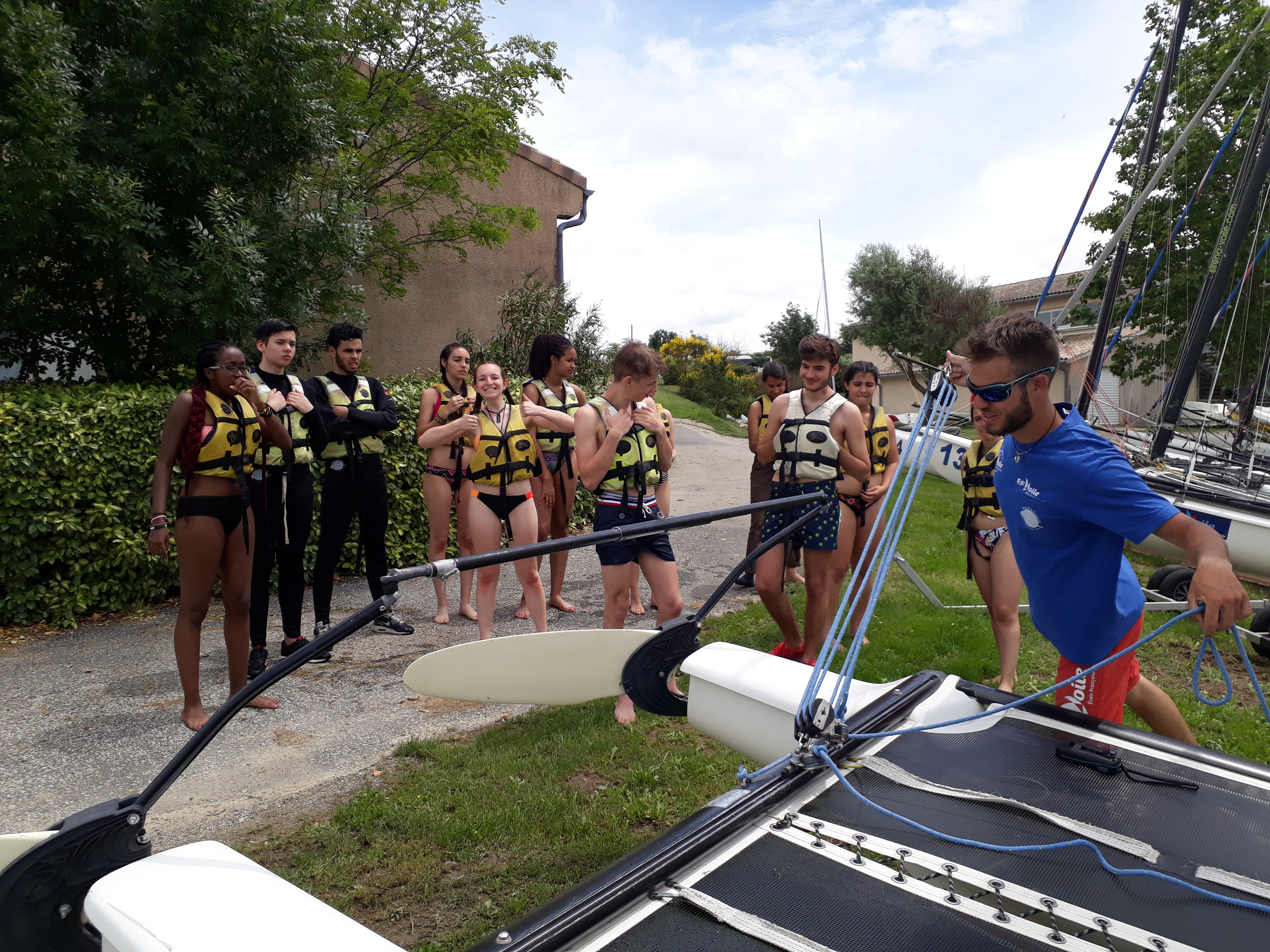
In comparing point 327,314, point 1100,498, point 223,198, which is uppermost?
point 223,198

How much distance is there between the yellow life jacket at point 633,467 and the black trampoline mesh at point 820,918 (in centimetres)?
288

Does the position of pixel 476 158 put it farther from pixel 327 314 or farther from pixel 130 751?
pixel 130 751

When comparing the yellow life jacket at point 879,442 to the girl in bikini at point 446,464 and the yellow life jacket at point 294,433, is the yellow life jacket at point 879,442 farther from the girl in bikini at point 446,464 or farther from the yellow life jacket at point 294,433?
the yellow life jacket at point 294,433

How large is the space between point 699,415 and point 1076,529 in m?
22.9

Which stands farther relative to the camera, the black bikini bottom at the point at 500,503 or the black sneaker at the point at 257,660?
the black bikini bottom at the point at 500,503

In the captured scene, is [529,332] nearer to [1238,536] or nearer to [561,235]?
[561,235]

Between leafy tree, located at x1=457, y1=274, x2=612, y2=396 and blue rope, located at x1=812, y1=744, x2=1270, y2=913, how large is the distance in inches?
444

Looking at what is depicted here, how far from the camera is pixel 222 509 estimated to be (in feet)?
14.1

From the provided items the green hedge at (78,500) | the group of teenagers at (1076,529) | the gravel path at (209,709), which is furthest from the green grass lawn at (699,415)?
the group of teenagers at (1076,529)

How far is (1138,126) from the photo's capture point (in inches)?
768

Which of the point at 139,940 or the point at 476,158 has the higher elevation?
the point at 476,158

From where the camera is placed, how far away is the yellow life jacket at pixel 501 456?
18.6 feet

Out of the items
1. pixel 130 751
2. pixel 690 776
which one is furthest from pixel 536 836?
pixel 130 751

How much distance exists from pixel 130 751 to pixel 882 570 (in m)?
4.07
